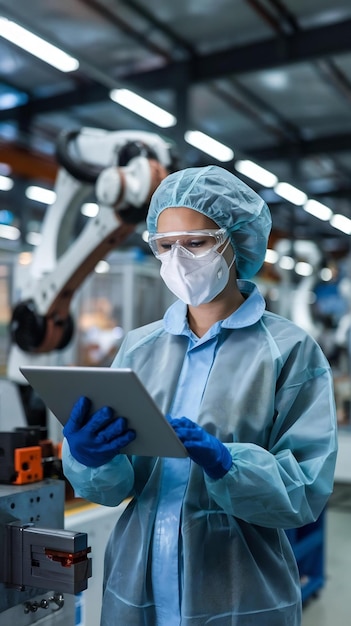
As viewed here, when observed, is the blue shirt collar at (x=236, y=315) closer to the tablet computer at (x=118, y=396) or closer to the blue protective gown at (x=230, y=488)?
the blue protective gown at (x=230, y=488)

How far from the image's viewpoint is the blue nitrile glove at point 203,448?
138 cm

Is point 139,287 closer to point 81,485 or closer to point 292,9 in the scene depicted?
point 292,9

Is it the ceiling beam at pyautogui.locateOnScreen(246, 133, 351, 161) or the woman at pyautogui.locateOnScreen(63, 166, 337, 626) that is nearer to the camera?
the woman at pyautogui.locateOnScreen(63, 166, 337, 626)

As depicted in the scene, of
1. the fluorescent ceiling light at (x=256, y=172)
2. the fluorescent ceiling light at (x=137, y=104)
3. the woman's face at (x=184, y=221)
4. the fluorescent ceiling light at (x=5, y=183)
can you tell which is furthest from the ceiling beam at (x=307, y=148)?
the woman's face at (x=184, y=221)

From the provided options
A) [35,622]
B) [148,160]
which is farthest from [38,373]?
[148,160]

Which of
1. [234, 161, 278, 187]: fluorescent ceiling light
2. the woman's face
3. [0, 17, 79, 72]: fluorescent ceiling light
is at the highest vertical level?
[234, 161, 278, 187]: fluorescent ceiling light

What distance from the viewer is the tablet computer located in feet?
4.37

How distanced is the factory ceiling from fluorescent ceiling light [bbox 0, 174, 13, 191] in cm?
13

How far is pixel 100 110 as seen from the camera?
9312 millimetres

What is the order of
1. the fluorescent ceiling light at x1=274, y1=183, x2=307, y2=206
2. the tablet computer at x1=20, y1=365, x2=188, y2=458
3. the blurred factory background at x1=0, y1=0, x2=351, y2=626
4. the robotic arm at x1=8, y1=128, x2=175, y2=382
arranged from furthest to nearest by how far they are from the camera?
1. the fluorescent ceiling light at x1=274, y1=183, x2=307, y2=206
2. the blurred factory background at x1=0, y1=0, x2=351, y2=626
3. the robotic arm at x1=8, y1=128, x2=175, y2=382
4. the tablet computer at x1=20, y1=365, x2=188, y2=458

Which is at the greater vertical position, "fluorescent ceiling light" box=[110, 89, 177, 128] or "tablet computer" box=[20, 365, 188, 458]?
"fluorescent ceiling light" box=[110, 89, 177, 128]

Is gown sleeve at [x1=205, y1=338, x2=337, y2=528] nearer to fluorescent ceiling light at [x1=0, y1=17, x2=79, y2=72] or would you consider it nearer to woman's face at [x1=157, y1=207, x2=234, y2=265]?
woman's face at [x1=157, y1=207, x2=234, y2=265]

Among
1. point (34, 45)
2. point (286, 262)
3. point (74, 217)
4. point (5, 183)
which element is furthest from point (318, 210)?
point (74, 217)

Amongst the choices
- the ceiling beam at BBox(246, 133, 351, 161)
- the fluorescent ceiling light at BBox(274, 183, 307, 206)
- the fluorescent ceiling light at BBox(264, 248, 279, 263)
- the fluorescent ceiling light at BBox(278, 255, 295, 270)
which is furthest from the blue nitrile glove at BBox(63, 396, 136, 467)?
the ceiling beam at BBox(246, 133, 351, 161)
